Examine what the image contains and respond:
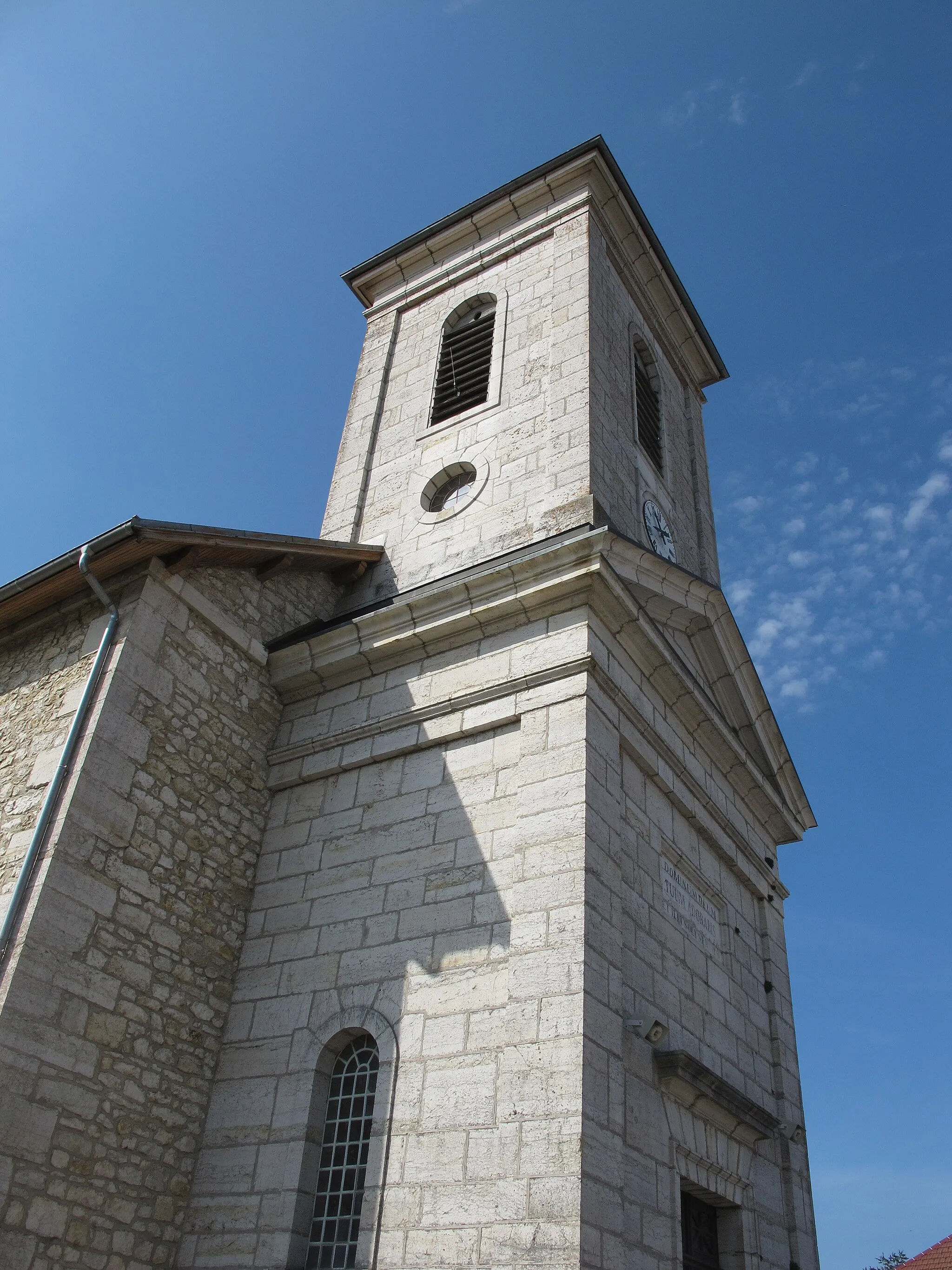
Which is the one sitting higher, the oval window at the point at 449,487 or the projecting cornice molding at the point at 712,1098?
the oval window at the point at 449,487

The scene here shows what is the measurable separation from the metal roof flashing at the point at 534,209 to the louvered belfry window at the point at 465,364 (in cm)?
148

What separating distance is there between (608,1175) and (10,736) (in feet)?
15.8

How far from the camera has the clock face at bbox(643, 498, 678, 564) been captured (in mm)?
10578

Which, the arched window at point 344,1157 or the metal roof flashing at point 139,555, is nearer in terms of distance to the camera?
the arched window at point 344,1157

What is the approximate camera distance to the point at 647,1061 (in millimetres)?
6457

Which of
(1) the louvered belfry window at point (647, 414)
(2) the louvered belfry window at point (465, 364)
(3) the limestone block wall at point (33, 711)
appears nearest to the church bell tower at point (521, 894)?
(2) the louvered belfry window at point (465, 364)

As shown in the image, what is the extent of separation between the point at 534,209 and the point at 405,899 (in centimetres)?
895

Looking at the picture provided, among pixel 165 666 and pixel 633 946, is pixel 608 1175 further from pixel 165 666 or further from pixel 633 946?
pixel 165 666

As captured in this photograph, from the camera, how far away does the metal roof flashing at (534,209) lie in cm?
1259

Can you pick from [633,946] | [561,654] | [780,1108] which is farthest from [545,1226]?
[780,1108]

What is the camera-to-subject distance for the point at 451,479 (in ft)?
34.6

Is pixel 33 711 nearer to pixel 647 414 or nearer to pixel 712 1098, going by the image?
pixel 712 1098

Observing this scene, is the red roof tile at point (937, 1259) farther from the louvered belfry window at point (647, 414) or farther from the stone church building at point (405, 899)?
the louvered belfry window at point (647, 414)

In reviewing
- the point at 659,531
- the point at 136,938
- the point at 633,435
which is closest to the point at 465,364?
the point at 633,435
